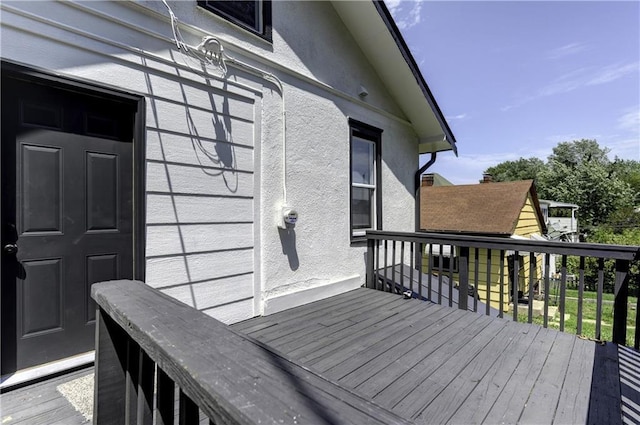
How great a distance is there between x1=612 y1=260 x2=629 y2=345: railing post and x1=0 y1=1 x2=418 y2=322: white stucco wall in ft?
9.11

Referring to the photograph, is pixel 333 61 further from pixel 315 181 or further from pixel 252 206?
pixel 252 206

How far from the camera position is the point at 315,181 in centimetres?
393

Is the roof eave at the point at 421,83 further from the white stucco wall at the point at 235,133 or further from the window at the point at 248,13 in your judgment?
the window at the point at 248,13

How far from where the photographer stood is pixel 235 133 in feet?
10.0

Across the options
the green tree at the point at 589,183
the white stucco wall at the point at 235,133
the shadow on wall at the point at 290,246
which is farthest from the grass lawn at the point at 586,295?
the shadow on wall at the point at 290,246

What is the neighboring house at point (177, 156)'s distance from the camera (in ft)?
6.61

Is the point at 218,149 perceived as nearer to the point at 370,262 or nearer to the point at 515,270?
the point at 370,262

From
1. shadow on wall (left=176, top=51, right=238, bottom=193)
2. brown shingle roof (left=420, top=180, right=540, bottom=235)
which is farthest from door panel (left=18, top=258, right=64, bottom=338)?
brown shingle roof (left=420, top=180, right=540, bottom=235)

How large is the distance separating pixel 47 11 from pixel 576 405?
13.8ft

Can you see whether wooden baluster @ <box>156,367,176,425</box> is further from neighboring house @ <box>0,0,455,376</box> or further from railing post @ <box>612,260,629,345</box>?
railing post @ <box>612,260,629,345</box>

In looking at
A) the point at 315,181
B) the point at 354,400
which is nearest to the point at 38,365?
the point at 354,400

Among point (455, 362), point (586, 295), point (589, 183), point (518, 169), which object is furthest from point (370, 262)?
point (518, 169)

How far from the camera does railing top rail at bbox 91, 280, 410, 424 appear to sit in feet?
1.75

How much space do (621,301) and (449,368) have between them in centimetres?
178
